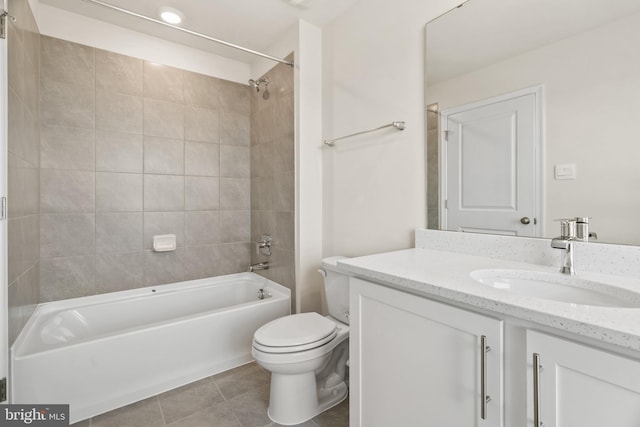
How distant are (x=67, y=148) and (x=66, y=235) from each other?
603 millimetres

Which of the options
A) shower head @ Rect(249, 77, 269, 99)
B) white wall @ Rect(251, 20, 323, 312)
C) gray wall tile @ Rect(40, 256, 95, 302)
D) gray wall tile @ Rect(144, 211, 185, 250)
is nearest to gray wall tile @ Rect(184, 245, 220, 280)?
gray wall tile @ Rect(144, 211, 185, 250)

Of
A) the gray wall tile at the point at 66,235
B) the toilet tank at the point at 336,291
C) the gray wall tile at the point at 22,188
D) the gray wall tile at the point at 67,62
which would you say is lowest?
the toilet tank at the point at 336,291

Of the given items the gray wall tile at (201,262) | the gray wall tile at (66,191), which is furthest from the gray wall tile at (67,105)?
the gray wall tile at (201,262)

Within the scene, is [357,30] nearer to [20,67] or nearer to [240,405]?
[20,67]

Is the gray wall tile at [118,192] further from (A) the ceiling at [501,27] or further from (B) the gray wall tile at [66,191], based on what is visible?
(A) the ceiling at [501,27]

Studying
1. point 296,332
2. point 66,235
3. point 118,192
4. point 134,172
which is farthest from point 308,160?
point 66,235

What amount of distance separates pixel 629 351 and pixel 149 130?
2831mm

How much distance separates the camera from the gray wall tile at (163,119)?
2426mm

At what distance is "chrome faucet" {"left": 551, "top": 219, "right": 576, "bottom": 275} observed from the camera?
1027 mm

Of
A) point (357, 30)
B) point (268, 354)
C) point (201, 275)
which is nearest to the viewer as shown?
point (268, 354)

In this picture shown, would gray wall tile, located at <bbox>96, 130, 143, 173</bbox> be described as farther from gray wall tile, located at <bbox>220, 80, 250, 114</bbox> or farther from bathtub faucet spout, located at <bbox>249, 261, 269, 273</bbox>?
bathtub faucet spout, located at <bbox>249, 261, 269, 273</bbox>

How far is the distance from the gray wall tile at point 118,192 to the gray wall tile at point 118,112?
355mm

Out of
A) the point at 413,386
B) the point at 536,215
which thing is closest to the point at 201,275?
the point at 413,386

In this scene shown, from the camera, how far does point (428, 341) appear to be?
0.94 m
